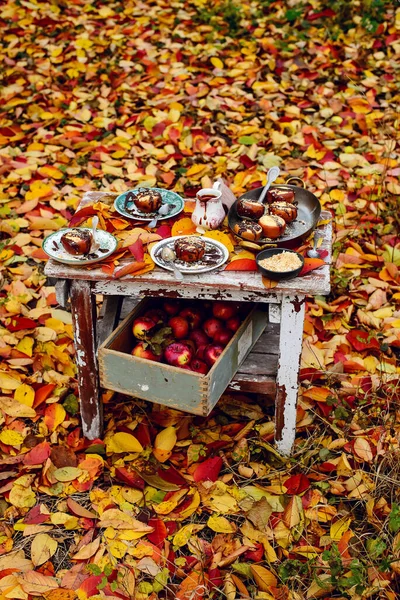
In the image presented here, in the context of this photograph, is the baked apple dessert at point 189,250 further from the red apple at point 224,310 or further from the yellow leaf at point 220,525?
the yellow leaf at point 220,525

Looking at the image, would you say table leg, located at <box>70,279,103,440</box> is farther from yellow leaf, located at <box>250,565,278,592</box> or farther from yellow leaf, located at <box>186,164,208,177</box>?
yellow leaf, located at <box>186,164,208,177</box>

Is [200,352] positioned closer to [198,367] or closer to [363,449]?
[198,367]

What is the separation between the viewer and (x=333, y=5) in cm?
558

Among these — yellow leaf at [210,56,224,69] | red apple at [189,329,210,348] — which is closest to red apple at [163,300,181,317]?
red apple at [189,329,210,348]

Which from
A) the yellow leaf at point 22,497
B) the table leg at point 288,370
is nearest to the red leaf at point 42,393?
the yellow leaf at point 22,497

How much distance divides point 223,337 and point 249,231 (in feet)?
1.29

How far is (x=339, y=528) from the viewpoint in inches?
90.8

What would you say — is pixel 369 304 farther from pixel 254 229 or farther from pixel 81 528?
pixel 81 528

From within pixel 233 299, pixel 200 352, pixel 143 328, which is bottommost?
pixel 200 352

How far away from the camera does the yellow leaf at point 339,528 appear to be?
2280mm

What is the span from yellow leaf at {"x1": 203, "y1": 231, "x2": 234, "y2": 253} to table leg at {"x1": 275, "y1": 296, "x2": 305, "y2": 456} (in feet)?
1.16

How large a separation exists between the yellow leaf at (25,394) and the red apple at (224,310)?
0.83 metres

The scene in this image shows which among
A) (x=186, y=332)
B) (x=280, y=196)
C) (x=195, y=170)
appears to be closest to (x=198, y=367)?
(x=186, y=332)

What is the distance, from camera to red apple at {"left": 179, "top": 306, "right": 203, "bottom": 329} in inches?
103
